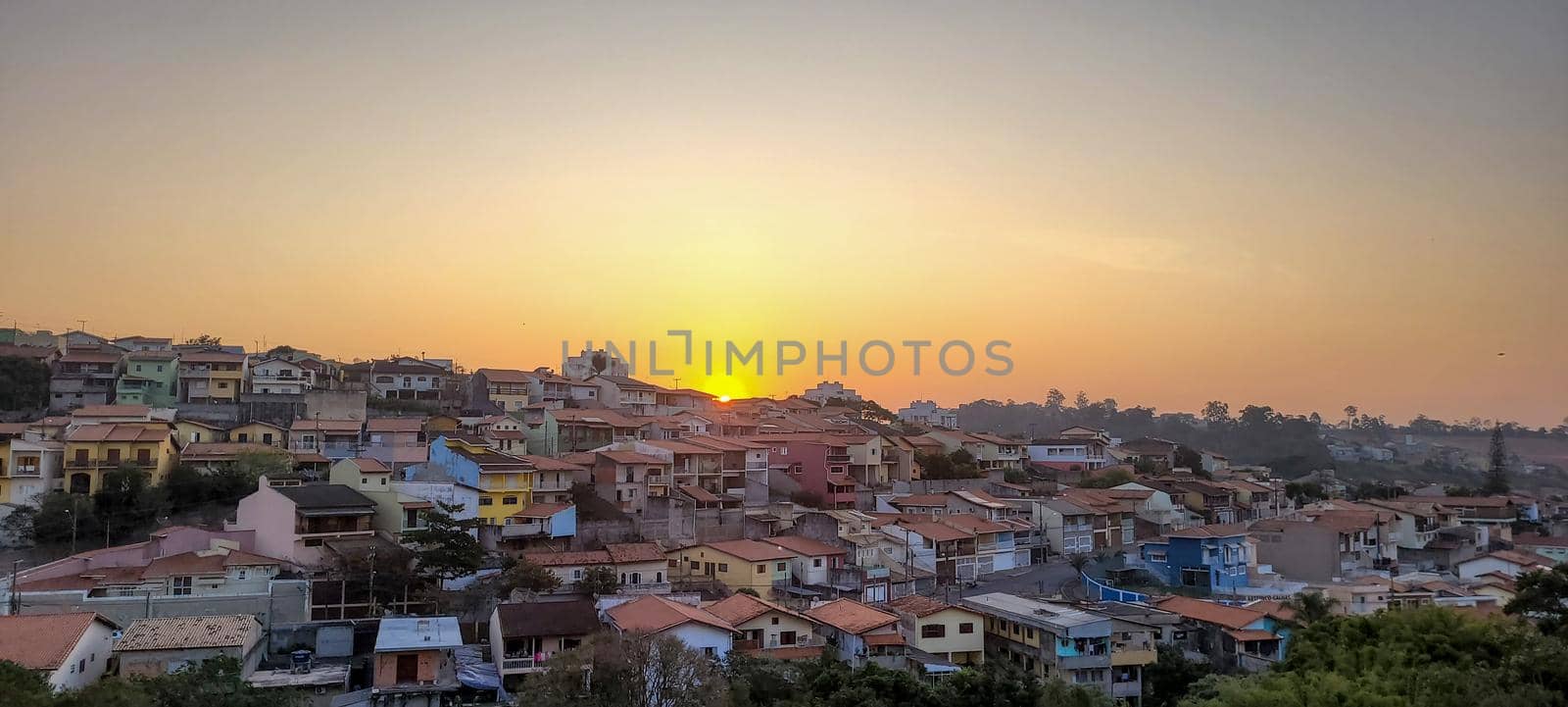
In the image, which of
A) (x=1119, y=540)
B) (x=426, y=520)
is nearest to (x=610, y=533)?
(x=426, y=520)

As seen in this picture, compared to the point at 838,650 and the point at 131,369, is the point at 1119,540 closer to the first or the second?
the point at 838,650

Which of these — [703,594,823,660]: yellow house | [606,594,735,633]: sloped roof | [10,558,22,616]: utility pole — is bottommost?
[703,594,823,660]: yellow house

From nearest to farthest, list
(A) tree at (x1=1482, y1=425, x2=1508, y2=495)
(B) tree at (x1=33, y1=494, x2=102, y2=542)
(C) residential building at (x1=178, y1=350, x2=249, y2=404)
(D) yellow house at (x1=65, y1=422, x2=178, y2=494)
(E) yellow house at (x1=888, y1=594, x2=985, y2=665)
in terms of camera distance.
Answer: (E) yellow house at (x1=888, y1=594, x2=985, y2=665)
(B) tree at (x1=33, y1=494, x2=102, y2=542)
(D) yellow house at (x1=65, y1=422, x2=178, y2=494)
(C) residential building at (x1=178, y1=350, x2=249, y2=404)
(A) tree at (x1=1482, y1=425, x2=1508, y2=495)

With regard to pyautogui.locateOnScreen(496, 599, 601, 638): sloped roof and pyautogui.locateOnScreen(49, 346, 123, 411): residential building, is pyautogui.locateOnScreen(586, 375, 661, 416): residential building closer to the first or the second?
pyautogui.locateOnScreen(49, 346, 123, 411): residential building

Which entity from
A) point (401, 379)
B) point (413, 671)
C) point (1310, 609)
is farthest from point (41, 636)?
point (401, 379)

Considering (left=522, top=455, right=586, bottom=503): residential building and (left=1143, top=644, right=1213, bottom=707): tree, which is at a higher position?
(left=522, top=455, right=586, bottom=503): residential building

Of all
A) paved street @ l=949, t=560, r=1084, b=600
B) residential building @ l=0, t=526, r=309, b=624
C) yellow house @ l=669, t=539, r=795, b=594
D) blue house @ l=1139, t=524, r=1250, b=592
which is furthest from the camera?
blue house @ l=1139, t=524, r=1250, b=592

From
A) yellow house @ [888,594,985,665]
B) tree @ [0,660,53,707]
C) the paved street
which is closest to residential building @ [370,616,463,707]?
tree @ [0,660,53,707]
